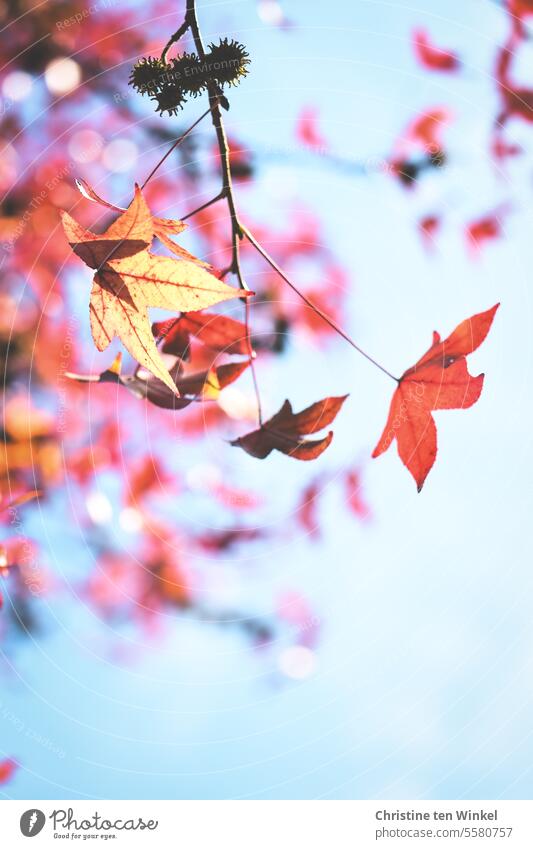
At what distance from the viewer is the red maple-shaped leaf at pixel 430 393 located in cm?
73

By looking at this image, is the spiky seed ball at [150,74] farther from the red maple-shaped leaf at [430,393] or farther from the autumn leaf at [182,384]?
the red maple-shaped leaf at [430,393]

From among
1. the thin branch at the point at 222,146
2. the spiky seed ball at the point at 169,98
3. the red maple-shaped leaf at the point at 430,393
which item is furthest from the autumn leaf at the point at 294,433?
the spiky seed ball at the point at 169,98

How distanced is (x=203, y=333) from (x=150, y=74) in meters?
0.37

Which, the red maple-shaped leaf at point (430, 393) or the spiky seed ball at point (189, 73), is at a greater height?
the spiky seed ball at point (189, 73)

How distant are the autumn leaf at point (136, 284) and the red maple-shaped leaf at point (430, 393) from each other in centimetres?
28

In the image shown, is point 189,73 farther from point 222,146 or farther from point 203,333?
point 203,333

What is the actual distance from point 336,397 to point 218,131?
34 cm

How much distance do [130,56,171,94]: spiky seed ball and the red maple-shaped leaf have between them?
0.44 metres

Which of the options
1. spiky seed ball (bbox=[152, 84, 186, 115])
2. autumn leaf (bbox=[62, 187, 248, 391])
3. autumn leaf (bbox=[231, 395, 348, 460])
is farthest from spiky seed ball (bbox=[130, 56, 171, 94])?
autumn leaf (bbox=[231, 395, 348, 460])

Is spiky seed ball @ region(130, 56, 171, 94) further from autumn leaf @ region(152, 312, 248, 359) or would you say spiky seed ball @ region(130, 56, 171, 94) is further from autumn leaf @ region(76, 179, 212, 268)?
autumn leaf @ region(152, 312, 248, 359)

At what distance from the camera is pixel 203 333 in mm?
1020

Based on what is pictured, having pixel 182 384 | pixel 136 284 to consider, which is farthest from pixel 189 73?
pixel 182 384

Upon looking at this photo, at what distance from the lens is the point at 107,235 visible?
63 cm
